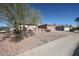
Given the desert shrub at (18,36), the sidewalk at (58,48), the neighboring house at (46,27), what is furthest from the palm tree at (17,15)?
the sidewalk at (58,48)

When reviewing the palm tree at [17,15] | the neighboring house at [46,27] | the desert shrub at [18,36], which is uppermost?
the palm tree at [17,15]

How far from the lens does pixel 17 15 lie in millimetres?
3850

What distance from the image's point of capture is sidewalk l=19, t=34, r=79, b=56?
3.61m

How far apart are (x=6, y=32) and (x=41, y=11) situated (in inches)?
34.8

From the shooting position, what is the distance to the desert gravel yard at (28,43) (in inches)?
146

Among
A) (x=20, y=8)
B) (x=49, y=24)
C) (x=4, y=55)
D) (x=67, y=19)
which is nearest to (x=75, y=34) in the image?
(x=67, y=19)

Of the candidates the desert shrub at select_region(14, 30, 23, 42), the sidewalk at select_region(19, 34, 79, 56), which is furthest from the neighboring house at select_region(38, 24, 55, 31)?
the desert shrub at select_region(14, 30, 23, 42)

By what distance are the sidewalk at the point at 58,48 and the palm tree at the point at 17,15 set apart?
51 cm

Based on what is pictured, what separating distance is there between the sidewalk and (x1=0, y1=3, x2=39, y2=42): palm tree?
1.67 ft

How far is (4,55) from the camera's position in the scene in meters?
3.63

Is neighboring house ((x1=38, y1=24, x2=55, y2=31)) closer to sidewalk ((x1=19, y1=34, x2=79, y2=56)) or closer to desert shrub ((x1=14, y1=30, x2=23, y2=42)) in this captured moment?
sidewalk ((x1=19, y1=34, x2=79, y2=56))

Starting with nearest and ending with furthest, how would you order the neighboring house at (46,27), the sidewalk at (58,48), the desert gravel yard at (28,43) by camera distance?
the sidewalk at (58,48)
the desert gravel yard at (28,43)
the neighboring house at (46,27)

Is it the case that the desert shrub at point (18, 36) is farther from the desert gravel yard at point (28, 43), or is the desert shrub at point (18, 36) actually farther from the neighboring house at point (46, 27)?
the neighboring house at point (46, 27)

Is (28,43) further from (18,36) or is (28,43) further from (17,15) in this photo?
(17,15)
